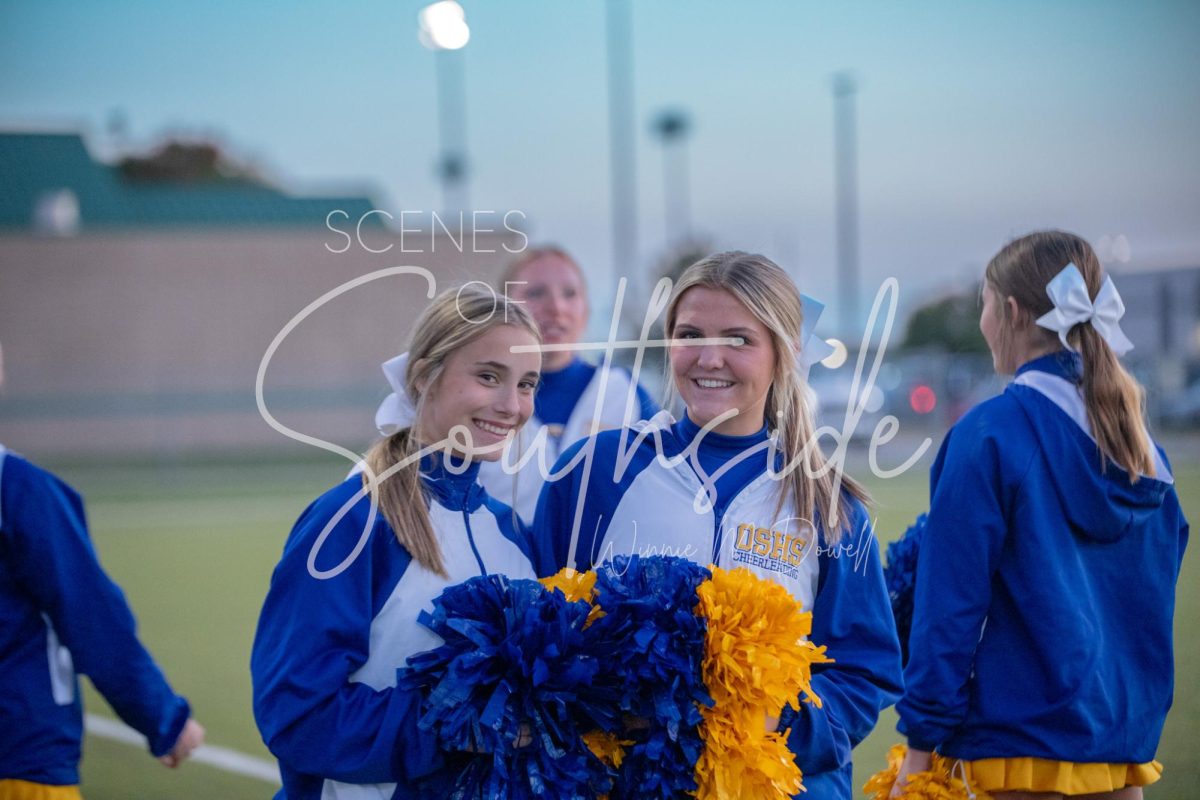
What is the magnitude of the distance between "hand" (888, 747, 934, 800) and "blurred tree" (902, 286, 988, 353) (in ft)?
112

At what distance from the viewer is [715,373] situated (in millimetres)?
2535

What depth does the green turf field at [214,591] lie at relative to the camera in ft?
16.5

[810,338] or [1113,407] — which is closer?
[1113,407]

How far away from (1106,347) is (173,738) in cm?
239

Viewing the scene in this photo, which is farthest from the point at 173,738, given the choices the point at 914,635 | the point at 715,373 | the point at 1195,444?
the point at 1195,444

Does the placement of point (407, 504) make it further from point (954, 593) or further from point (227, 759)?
point (227, 759)

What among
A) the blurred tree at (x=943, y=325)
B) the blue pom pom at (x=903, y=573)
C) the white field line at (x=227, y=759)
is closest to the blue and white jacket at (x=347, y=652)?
the blue pom pom at (x=903, y=573)

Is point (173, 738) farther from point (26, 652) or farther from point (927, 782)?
point (927, 782)

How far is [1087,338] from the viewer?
2674 millimetres

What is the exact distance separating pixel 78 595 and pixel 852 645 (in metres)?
1.69

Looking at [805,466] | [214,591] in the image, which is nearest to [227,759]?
[805,466]

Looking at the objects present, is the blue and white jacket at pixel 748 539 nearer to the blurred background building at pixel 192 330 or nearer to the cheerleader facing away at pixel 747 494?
the cheerleader facing away at pixel 747 494

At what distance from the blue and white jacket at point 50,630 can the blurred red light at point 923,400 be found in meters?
24.0

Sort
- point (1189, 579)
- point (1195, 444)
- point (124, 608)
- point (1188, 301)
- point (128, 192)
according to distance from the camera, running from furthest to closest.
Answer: point (128, 192), point (1188, 301), point (1195, 444), point (1189, 579), point (124, 608)
